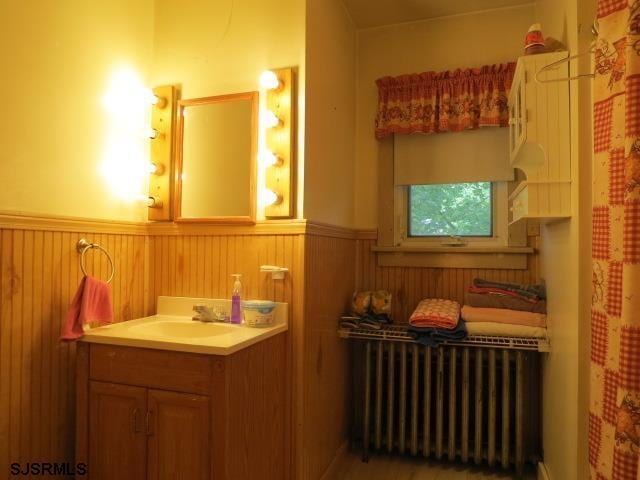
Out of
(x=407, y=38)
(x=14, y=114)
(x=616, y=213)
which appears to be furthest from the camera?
(x=407, y=38)

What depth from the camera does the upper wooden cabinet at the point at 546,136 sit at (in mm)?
1499

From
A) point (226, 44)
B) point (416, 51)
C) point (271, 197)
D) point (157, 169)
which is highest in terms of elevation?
point (416, 51)

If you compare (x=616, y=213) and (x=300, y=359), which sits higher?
(x=616, y=213)

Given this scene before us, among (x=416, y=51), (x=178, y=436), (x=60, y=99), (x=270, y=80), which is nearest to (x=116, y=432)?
(x=178, y=436)

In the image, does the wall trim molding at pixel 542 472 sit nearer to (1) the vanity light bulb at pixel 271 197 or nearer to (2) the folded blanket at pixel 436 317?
(2) the folded blanket at pixel 436 317

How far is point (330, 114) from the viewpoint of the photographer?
212cm

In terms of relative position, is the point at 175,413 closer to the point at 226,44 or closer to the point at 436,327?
Result: the point at 436,327

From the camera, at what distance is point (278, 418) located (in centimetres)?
170

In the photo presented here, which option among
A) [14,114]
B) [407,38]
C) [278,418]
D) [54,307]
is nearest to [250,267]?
[278,418]

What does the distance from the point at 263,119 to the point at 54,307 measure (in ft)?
3.82

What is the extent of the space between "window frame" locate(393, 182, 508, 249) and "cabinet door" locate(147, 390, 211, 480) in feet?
5.11

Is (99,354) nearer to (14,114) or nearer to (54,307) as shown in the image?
(54,307)

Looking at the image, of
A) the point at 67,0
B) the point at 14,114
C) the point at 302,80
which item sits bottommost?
the point at 14,114

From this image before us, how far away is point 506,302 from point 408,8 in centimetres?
176
